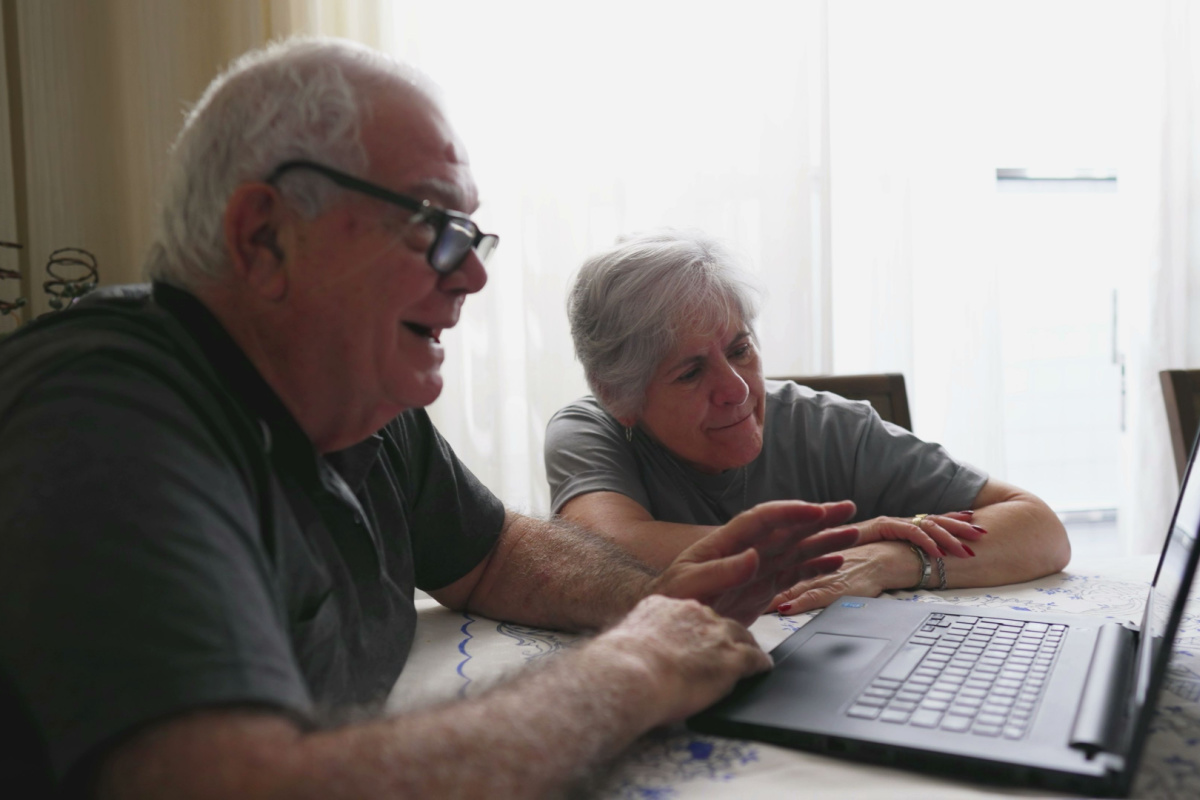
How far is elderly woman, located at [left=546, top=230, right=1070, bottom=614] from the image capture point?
1.50m

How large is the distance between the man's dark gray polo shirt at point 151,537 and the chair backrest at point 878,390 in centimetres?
128

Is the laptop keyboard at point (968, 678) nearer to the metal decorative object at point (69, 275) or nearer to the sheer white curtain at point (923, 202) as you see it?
the sheer white curtain at point (923, 202)

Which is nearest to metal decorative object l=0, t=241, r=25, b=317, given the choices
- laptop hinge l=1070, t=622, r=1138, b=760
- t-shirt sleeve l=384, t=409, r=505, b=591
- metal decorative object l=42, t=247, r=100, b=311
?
metal decorative object l=42, t=247, r=100, b=311

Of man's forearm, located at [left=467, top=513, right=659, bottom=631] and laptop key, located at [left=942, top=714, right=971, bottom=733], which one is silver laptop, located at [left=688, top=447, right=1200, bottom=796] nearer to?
laptop key, located at [left=942, top=714, right=971, bottom=733]

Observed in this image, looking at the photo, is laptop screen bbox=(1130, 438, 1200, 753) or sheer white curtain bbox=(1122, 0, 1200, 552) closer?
laptop screen bbox=(1130, 438, 1200, 753)

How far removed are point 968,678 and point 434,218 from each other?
63 centimetres

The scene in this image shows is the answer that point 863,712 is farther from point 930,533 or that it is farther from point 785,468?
point 785,468

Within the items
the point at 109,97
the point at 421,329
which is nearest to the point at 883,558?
the point at 421,329

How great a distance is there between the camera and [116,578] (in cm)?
52

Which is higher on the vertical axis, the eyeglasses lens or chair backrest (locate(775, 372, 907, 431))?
the eyeglasses lens

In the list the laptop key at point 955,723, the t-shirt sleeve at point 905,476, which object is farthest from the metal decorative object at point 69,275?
the laptop key at point 955,723

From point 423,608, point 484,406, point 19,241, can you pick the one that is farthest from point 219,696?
point 19,241

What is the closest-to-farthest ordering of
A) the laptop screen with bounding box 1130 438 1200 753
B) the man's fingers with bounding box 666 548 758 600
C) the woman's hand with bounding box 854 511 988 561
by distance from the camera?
the laptop screen with bounding box 1130 438 1200 753
the man's fingers with bounding box 666 548 758 600
the woman's hand with bounding box 854 511 988 561

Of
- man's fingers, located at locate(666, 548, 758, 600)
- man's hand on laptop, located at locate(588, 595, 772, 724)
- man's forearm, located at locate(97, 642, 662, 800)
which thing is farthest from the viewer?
man's fingers, located at locate(666, 548, 758, 600)
